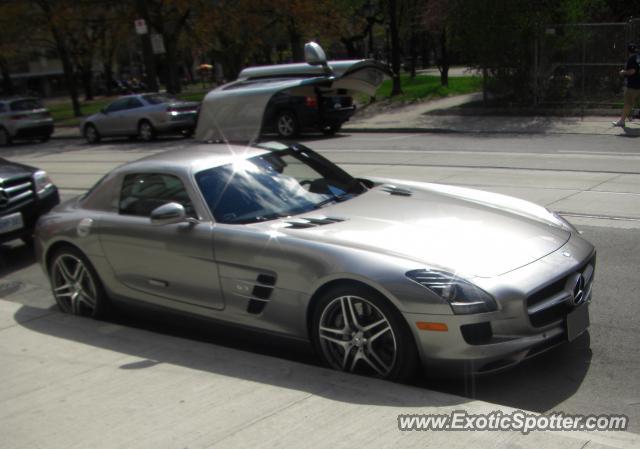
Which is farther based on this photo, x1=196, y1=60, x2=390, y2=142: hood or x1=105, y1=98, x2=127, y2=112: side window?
x1=105, y1=98, x2=127, y2=112: side window

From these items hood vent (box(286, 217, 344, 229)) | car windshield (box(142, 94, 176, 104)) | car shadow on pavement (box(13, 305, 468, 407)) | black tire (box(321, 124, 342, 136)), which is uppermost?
car windshield (box(142, 94, 176, 104))

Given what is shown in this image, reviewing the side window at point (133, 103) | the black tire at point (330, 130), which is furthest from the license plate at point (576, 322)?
the side window at point (133, 103)

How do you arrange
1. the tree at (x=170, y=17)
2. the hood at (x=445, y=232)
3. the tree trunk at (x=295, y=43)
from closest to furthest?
the hood at (x=445, y=232) < the tree at (x=170, y=17) < the tree trunk at (x=295, y=43)

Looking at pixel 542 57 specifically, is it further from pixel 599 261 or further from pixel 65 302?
pixel 65 302

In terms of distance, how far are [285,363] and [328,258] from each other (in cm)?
73

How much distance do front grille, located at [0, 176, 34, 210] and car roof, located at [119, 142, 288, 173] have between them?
3.01 meters

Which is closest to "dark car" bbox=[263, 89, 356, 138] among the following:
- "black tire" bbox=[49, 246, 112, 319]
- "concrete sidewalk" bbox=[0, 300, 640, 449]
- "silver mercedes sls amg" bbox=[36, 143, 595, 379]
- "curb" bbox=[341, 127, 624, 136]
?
"curb" bbox=[341, 127, 624, 136]

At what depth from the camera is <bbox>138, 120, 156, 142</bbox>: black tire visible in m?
23.0

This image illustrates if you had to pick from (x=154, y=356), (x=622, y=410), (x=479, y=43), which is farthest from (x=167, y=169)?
(x=479, y=43)

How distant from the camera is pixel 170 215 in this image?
199 inches

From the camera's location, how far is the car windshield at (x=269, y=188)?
514 cm

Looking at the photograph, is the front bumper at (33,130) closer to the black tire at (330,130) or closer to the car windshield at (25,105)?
the car windshield at (25,105)

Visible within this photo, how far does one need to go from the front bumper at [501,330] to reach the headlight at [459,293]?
0.11 ft

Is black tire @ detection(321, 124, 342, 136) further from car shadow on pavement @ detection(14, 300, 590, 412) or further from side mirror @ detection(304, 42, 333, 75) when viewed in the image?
car shadow on pavement @ detection(14, 300, 590, 412)
